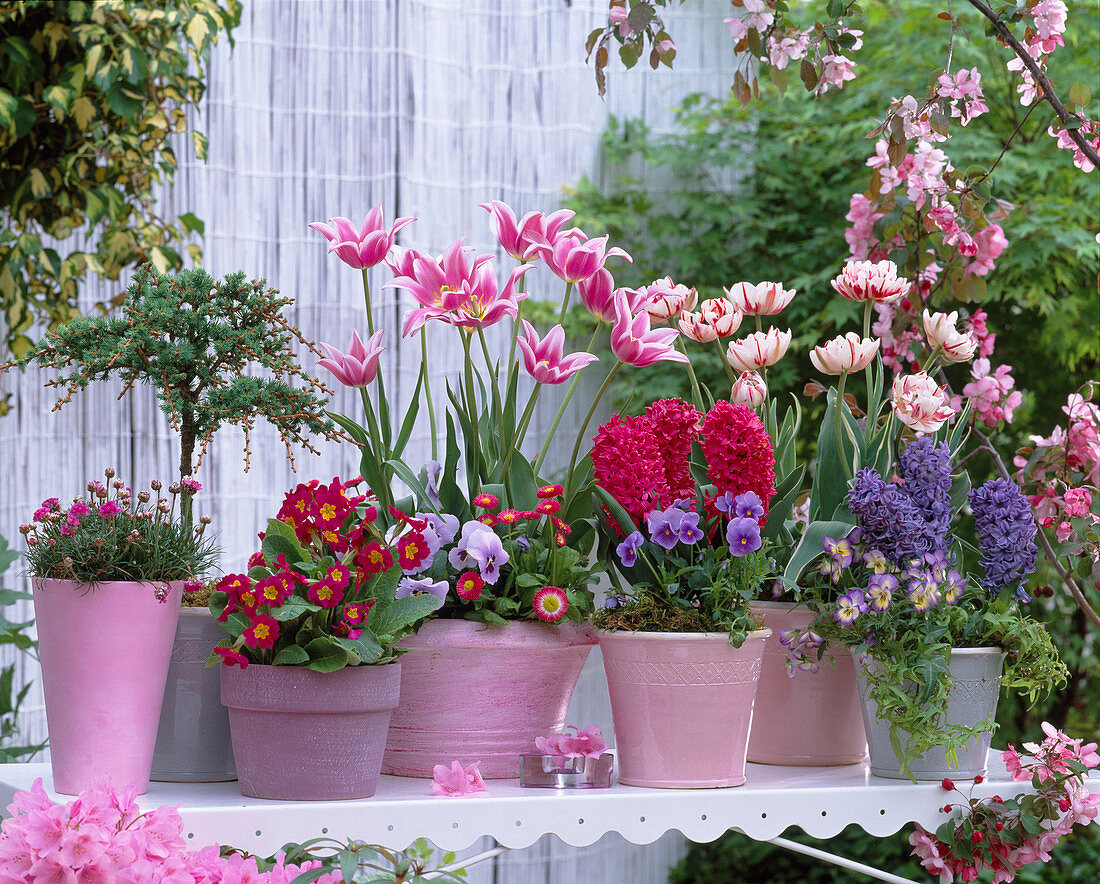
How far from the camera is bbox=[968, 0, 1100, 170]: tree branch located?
4.23ft

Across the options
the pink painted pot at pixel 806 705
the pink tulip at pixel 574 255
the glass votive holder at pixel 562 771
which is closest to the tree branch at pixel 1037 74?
the pink tulip at pixel 574 255

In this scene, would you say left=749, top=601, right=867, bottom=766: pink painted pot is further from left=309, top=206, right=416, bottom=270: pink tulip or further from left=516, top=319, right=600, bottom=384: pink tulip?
left=309, top=206, right=416, bottom=270: pink tulip

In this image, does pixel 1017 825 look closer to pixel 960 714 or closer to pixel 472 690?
pixel 960 714

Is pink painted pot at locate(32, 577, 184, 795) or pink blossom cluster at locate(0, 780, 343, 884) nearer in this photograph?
pink blossom cluster at locate(0, 780, 343, 884)

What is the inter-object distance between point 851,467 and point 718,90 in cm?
235

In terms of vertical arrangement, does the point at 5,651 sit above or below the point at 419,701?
below

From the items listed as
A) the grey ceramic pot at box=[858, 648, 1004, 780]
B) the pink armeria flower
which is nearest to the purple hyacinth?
the grey ceramic pot at box=[858, 648, 1004, 780]

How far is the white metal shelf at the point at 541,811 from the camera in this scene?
3.03 feet

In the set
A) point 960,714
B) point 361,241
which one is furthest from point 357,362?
point 960,714

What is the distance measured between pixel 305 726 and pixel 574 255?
50 cm

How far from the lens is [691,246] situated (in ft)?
10.5

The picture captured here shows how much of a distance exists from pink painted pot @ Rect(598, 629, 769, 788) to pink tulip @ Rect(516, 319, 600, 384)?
251 millimetres

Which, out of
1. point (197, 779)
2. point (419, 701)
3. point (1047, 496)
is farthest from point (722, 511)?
point (1047, 496)

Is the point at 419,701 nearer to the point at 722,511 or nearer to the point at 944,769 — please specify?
the point at 722,511
